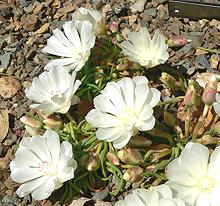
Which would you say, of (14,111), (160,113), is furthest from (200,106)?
(14,111)

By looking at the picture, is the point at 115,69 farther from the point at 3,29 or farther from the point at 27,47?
the point at 3,29

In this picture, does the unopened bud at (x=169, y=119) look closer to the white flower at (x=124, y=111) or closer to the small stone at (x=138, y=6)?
the white flower at (x=124, y=111)

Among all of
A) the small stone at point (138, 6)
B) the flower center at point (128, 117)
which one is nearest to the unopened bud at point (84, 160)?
the flower center at point (128, 117)

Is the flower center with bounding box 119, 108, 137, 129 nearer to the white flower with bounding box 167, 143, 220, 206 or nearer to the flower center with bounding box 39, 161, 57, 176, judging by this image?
the white flower with bounding box 167, 143, 220, 206

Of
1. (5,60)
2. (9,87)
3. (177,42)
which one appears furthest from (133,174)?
(5,60)

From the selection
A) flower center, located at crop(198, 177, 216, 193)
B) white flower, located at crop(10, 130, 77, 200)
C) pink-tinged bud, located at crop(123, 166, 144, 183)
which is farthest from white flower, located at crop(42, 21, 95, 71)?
flower center, located at crop(198, 177, 216, 193)
